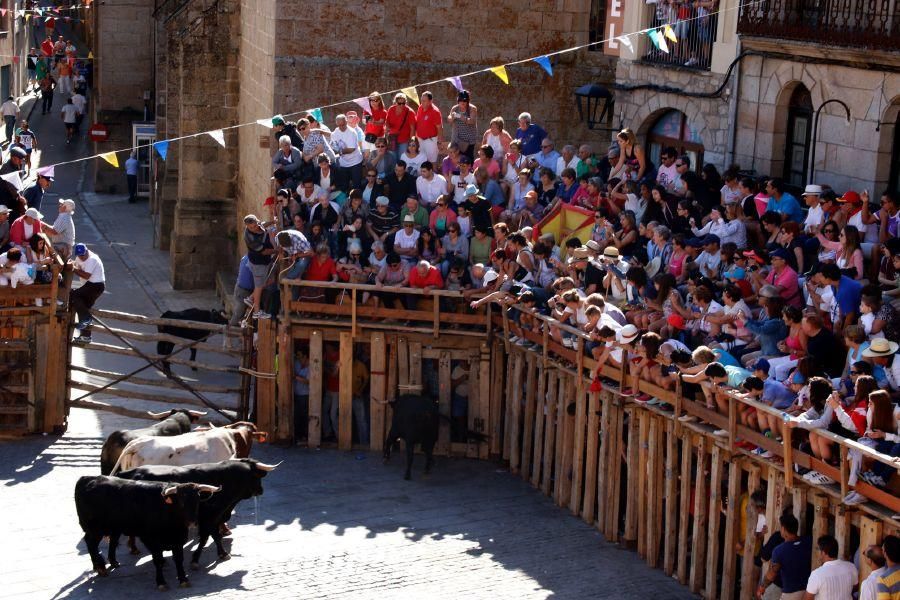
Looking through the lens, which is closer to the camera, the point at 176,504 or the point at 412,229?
the point at 176,504

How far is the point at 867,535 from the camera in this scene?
11438 millimetres

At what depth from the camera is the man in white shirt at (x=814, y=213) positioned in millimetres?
15336

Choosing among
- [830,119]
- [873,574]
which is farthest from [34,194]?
[873,574]

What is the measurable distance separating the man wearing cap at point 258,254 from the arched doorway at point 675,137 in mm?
6297

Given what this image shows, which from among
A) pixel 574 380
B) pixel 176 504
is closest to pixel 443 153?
pixel 574 380

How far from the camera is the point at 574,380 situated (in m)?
15.9

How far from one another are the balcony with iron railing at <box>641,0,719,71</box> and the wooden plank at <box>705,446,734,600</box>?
818 cm

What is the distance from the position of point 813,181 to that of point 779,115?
1222mm

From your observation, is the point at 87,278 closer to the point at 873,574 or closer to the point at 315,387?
the point at 315,387

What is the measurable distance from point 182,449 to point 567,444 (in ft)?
14.6

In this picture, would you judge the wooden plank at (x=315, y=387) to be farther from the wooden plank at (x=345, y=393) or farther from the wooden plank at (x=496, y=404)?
the wooden plank at (x=496, y=404)

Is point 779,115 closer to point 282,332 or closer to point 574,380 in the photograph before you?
point 574,380

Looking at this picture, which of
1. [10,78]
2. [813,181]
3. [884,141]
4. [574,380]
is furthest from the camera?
[10,78]

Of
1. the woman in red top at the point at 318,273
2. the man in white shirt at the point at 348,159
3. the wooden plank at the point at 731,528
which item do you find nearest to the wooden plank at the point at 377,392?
the woman in red top at the point at 318,273
